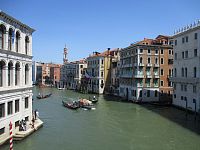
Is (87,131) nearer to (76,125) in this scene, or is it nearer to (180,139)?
(76,125)

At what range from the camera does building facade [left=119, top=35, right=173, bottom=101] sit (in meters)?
34.6

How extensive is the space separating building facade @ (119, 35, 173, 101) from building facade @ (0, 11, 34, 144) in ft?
65.4

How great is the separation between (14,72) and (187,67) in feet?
58.6

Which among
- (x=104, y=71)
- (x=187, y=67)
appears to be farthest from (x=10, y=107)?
(x=104, y=71)

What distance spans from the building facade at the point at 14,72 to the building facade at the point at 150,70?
19.9 metres

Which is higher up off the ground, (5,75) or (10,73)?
(10,73)

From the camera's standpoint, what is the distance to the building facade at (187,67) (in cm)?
2416

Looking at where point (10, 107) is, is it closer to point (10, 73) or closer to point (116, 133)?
point (10, 73)

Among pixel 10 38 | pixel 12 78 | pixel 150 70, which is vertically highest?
pixel 10 38

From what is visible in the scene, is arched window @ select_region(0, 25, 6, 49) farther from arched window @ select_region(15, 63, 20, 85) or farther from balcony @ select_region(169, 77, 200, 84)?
balcony @ select_region(169, 77, 200, 84)

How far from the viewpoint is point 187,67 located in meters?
26.2

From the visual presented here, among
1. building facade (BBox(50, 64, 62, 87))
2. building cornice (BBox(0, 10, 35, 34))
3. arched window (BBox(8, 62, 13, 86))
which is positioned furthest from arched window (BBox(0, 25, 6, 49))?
building facade (BBox(50, 64, 62, 87))

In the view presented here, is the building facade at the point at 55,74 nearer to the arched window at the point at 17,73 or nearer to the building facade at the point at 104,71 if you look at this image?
the building facade at the point at 104,71

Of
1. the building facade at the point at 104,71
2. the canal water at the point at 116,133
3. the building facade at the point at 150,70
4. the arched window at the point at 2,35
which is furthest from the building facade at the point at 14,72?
the building facade at the point at 104,71
